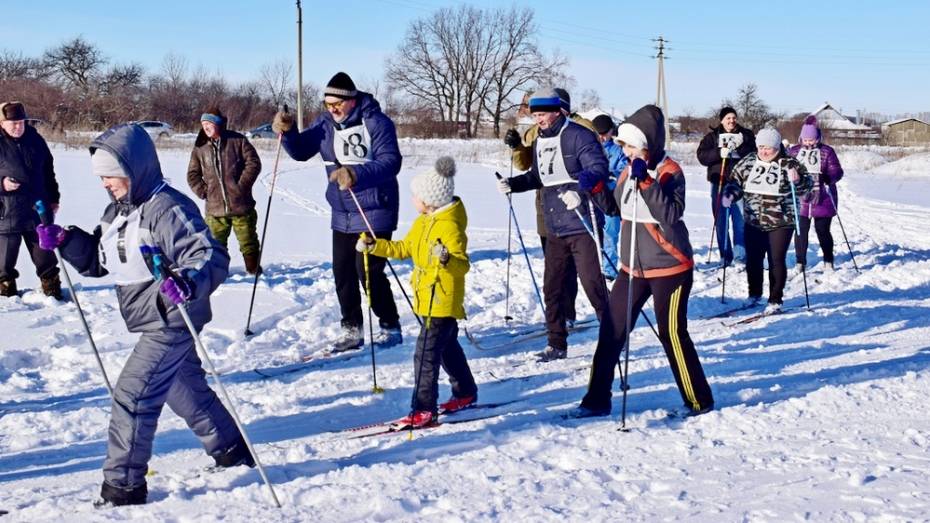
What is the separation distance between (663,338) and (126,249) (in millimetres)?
2848

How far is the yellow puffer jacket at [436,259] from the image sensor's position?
194 inches

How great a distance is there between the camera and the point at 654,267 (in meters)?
5.12

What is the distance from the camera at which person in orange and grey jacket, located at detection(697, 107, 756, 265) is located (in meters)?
10.4

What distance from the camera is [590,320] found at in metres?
8.23

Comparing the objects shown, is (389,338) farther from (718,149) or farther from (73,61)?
(73,61)

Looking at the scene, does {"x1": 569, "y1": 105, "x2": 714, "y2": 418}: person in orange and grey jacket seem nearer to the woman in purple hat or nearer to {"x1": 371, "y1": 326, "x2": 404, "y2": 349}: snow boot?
{"x1": 371, "y1": 326, "x2": 404, "y2": 349}: snow boot

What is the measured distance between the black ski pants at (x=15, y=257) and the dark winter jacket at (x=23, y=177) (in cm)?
→ 10

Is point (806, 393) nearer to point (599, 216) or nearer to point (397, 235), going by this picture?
point (599, 216)

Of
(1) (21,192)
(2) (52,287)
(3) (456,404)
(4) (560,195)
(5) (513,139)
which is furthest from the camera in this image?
(2) (52,287)

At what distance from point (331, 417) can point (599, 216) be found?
3.65 m

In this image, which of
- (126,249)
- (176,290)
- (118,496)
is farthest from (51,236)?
(118,496)

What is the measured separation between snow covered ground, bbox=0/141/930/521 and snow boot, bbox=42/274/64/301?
0.35 feet

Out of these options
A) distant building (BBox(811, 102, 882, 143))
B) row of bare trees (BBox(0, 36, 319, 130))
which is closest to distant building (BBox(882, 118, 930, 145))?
distant building (BBox(811, 102, 882, 143))

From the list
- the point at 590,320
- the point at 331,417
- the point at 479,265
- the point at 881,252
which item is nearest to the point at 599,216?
the point at 590,320
